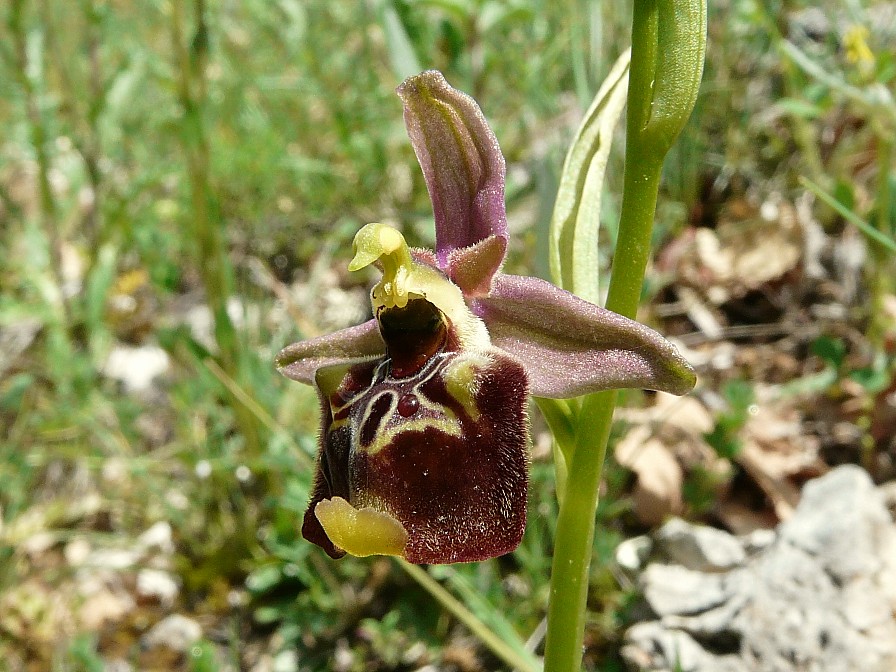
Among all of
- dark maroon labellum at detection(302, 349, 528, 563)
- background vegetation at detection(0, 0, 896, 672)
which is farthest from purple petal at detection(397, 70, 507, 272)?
background vegetation at detection(0, 0, 896, 672)


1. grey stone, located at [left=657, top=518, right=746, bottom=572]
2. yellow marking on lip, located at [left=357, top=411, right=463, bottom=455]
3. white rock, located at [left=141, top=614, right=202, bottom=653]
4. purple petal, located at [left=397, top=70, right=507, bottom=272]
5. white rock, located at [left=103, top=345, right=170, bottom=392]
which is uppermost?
purple petal, located at [left=397, top=70, right=507, bottom=272]

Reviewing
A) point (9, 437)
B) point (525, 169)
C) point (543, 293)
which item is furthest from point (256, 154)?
point (543, 293)

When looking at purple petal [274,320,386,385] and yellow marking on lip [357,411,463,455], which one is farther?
purple petal [274,320,386,385]

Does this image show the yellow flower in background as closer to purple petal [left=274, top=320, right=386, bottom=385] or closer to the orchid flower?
the orchid flower

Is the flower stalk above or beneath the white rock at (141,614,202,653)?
above

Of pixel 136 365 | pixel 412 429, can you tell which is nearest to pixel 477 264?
pixel 412 429

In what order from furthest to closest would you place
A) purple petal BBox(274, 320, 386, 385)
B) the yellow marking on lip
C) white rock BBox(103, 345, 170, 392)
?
1. white rock BBox(103, 345, 170, 392)
2. purple petal BBox(274, 320, 386, 385)
3. the yellow marking on lip
